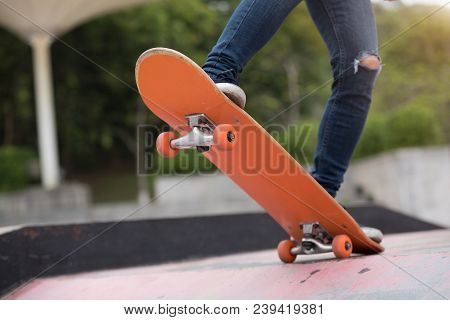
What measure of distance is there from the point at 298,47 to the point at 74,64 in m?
5.28

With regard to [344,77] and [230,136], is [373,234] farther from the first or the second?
[230,136]

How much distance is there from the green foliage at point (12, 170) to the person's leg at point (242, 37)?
7929 millimetres

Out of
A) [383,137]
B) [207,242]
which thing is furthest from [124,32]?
[207,242]

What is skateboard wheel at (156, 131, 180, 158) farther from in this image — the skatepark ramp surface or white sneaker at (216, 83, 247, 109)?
the skatepark ramp surface

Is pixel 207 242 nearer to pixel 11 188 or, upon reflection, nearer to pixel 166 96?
pixel 166 96

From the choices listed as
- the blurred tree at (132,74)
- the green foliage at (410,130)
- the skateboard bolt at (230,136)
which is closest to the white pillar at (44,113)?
the blurred tree at (132,74)

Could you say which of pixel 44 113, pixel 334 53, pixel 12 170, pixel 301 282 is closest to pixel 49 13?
pixel 44 113

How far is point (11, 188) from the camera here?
9.00 metres

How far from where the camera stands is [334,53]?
76.2 inches

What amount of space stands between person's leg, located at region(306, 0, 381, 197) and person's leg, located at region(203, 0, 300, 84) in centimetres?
20

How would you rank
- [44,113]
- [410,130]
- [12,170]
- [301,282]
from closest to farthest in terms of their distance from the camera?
[301,282] < [410,130] < [12,170] < [44,113]

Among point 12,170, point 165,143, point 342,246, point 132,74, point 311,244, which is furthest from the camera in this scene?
point 132,74

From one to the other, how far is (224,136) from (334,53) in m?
0.59

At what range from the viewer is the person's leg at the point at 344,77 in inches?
73.9
